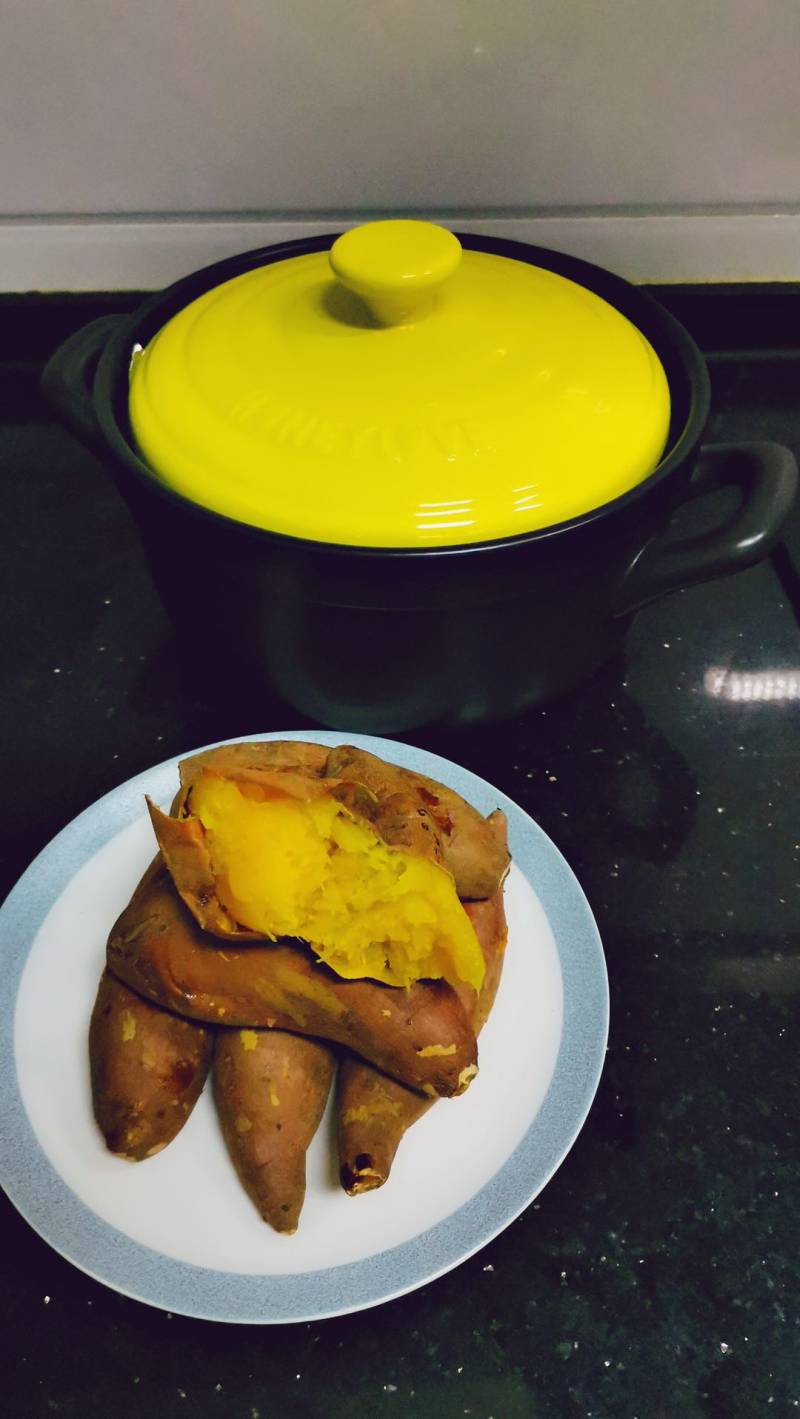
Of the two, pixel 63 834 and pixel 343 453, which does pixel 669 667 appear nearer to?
pixel 343 453

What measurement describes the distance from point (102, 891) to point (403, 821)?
0.67 feet

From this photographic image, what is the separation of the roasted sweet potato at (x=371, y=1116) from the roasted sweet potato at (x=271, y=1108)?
14 millimetres

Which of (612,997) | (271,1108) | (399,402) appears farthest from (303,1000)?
(399,402)

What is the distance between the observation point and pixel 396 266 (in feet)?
1.89

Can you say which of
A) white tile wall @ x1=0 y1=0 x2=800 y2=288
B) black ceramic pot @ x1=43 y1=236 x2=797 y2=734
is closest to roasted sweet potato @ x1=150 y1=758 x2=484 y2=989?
black ceramic pot @ x1=43 y1=236 x2=797 y2=734

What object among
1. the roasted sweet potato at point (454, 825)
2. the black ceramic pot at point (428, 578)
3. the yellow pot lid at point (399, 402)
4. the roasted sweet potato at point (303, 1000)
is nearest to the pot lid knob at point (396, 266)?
the yellow pot lid at point (399, 402)

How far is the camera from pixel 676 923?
613 mm

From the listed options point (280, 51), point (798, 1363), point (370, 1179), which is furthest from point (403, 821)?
point (280, 51)

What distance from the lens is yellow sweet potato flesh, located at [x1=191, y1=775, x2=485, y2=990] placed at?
44 cm

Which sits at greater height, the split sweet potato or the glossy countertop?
the split sweet potato

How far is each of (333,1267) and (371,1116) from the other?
6 cm

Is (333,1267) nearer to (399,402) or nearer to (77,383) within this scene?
(399,402)

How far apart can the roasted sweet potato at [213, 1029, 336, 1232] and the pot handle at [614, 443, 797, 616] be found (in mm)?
329

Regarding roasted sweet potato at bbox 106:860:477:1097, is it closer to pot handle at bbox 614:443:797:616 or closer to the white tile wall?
pot handle at bbox 614:443:797:616
